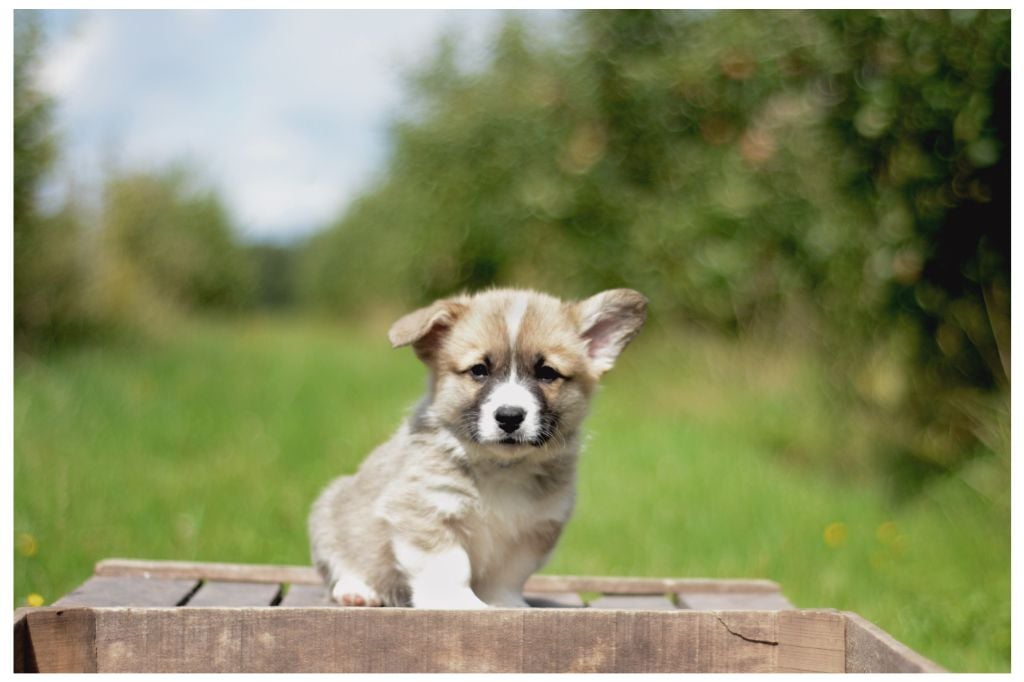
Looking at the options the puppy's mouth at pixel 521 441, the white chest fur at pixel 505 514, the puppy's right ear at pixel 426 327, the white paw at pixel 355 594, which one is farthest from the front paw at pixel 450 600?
the puppy's right ear at pixel 426 327

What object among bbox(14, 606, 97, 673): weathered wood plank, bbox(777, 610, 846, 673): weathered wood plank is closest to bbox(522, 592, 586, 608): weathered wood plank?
bbox(777, 610, 846, 673): weathered wood plank

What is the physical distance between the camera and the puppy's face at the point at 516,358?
3480mm

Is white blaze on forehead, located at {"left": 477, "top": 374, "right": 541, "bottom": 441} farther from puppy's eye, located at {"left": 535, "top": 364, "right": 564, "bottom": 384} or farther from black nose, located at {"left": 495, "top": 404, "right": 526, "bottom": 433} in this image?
puppy's eye, located at {"left": 535, "top": 364, "right": 564, "bottom": 384}

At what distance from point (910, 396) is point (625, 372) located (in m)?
4.41

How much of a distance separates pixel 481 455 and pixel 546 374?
33 centimetres

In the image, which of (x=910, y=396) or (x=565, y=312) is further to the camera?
(x=910, y=396)

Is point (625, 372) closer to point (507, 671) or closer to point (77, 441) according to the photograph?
point (77, 441)

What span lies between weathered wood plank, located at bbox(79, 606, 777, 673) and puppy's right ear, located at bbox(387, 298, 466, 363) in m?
0.83

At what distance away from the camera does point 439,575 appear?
3484 millimetres

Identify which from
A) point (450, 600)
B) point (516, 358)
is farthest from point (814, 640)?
point (516, 358)

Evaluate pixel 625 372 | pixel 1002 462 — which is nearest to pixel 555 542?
pixel 1002 462

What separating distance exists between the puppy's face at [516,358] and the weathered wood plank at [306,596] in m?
0.93

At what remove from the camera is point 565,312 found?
151 inches

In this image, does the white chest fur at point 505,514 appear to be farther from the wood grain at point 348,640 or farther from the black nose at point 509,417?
the wood grain at point 348,640
